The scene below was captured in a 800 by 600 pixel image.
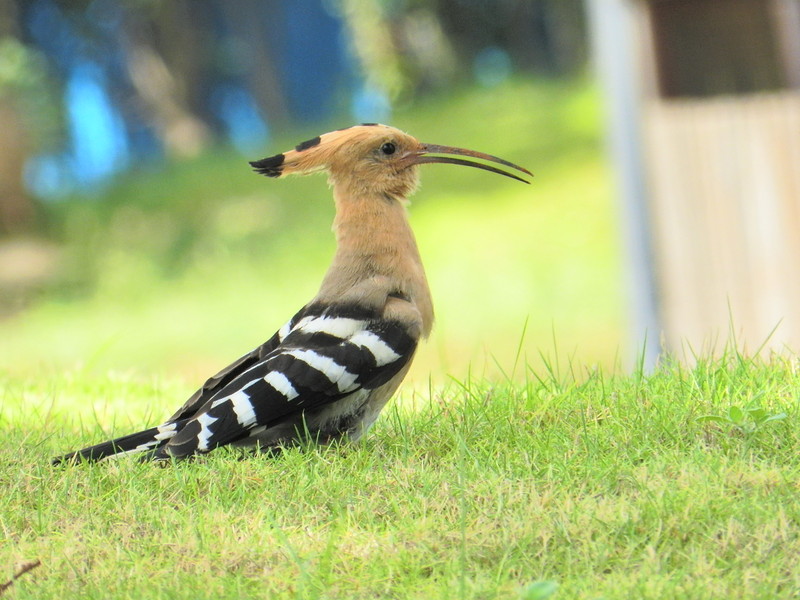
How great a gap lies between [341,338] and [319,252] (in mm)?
12679

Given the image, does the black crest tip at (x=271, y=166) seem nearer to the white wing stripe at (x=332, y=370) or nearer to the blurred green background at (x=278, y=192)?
the white wing stripe at (x=332, y=370)

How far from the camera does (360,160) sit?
4.28m

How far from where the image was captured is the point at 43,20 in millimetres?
23938

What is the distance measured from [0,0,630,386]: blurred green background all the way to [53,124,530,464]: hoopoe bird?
5.02m

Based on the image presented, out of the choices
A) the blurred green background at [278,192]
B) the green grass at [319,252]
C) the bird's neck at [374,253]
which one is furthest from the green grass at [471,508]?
the green grass at [319,252]

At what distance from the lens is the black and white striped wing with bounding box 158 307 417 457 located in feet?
12.4

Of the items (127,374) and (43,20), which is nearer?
(127,374)

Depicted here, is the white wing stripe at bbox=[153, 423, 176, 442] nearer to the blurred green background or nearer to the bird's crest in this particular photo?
the bird's crest

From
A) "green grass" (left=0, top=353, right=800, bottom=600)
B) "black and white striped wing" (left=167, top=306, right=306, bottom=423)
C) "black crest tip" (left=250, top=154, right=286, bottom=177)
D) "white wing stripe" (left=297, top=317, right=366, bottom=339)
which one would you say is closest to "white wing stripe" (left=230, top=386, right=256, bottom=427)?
"green grass" (left=0, top=353, right=800, bottom=600)

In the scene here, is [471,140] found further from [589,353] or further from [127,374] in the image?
[127,374]

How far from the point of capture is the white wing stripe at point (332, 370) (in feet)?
12.6

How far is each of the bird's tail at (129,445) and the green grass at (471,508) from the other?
7 centimetres

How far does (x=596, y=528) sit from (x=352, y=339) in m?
1.21

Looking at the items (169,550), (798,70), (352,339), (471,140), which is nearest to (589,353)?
(798,70)
